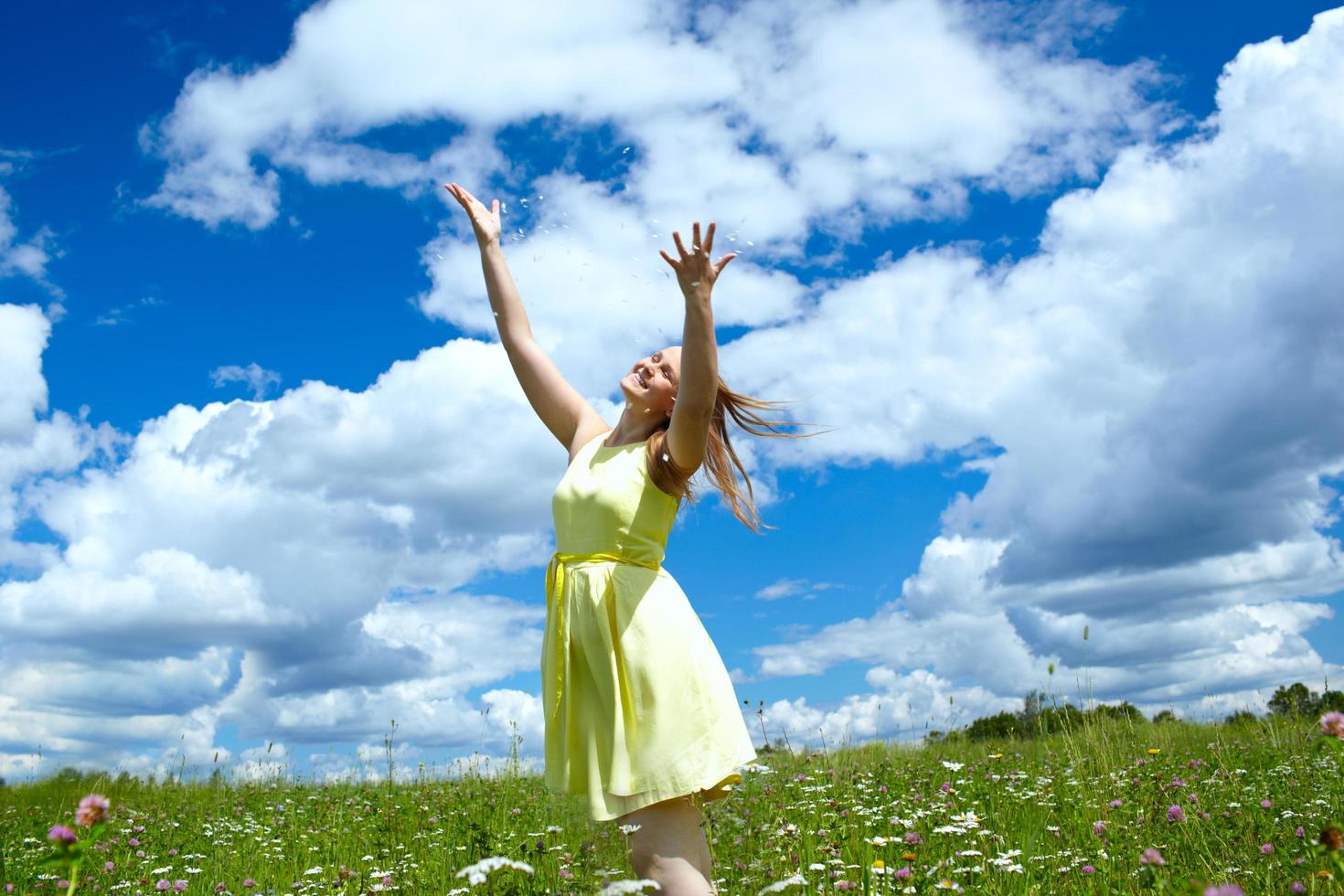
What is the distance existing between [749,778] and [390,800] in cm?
320

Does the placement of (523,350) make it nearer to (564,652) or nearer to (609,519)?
(609,519)

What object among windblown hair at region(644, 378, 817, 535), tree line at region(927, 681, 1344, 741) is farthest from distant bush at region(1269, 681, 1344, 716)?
windblown hair at region(644, 378, 817, 535)

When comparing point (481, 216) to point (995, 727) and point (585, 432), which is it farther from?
point (995, 727)

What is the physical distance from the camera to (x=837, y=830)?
520 cm

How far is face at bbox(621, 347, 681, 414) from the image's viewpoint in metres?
4.46

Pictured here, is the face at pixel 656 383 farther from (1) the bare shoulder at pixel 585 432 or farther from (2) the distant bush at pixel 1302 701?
(2) the distant bush at pixel 1302 701

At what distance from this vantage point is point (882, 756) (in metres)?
11.2

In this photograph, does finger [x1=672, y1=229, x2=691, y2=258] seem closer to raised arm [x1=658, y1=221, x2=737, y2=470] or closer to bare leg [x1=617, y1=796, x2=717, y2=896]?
raised arm [x1=658, y1=221, x2=737, y2=470]

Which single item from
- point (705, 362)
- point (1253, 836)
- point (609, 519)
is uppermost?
point (705, 362)

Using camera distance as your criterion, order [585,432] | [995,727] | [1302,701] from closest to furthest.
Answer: [585,432], [1302,701], [995,727]

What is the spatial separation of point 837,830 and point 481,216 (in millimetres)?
3789

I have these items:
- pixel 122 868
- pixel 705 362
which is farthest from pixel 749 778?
pixel 705 362

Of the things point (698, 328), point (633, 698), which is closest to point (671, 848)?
point (633, 698)

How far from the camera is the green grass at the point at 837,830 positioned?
4648 millimetres
